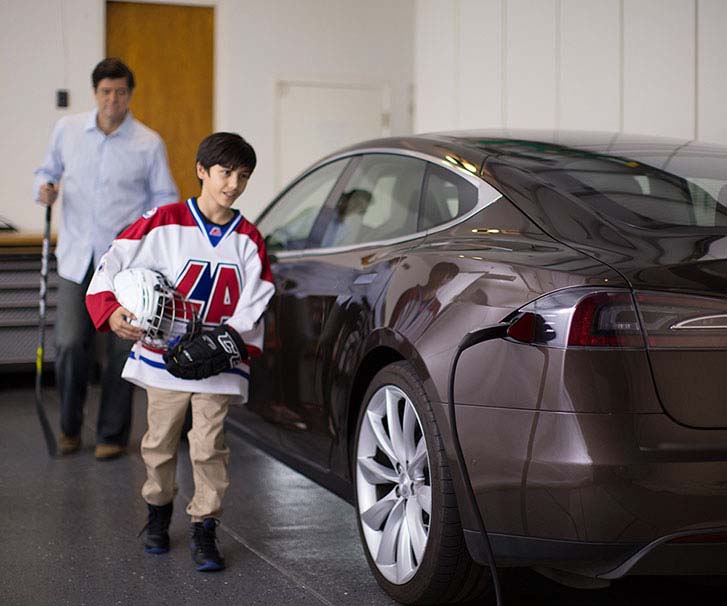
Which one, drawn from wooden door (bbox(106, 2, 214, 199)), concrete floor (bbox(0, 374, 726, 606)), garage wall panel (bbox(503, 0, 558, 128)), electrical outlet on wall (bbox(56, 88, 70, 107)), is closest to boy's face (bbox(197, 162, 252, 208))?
concrete floor (bbox(0, 374, 726, 606))

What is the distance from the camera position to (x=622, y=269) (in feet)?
8.14

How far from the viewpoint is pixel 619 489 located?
2379 mm

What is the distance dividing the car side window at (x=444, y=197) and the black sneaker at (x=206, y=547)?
3.69 feet

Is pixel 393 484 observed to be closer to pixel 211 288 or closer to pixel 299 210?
pixel 211 288

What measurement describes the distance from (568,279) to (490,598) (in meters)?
1.12

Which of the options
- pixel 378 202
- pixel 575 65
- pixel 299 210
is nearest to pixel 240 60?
pixel 575 65

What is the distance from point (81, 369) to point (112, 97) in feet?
4.13

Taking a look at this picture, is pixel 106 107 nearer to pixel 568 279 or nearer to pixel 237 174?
pixel 237 174

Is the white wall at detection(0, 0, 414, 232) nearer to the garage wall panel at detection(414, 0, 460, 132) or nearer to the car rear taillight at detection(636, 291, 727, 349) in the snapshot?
the garage wall panel at detection(414, 0, 460, 132)

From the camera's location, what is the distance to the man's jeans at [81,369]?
17.0 ft

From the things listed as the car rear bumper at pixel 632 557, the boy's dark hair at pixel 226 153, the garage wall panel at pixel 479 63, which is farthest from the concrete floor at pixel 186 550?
the garage wall panel at pixel 479 63

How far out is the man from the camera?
17.0 ft

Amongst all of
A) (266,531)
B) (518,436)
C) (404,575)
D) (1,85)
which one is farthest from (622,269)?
(1,85)

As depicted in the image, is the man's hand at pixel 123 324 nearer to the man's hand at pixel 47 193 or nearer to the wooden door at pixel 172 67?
the man's hand at pixel 47 193
